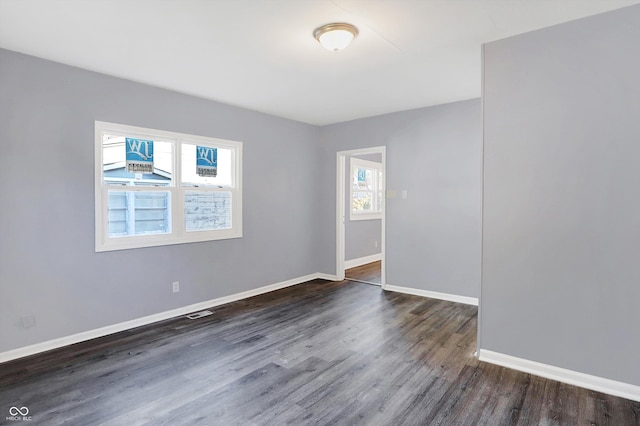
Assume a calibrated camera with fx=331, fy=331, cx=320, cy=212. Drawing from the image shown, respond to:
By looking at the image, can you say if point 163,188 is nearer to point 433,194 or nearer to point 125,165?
point 125,165

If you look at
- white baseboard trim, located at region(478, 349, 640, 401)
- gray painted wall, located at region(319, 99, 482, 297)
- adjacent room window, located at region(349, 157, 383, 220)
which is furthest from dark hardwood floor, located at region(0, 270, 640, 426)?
adjacent room window, located at region(349, 157, 383, 220)

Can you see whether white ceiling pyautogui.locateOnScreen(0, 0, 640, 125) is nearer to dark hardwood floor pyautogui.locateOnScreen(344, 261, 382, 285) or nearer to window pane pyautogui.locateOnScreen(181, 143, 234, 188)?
window pane pyautogui.locateOnScreen(181, 143, 234, 188)

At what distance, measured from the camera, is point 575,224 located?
8.07ft

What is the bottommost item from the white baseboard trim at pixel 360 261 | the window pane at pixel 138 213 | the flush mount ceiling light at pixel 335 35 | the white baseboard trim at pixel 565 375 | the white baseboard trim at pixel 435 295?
the white baseboard trim at pixel 565 375

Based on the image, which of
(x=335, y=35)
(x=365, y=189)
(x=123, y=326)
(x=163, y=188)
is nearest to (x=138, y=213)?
(x=163, y=188)

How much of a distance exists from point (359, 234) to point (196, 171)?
12.3ft

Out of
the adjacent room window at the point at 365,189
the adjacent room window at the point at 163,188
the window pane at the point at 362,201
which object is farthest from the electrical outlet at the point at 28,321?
the window pane at the point at 362,201

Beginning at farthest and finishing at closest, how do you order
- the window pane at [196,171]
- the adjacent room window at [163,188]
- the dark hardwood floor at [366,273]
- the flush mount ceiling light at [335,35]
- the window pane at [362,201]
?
the window pane at [362,201] < the dark hardwood floor at [366,273] < the window pane at [196,171] < the adjacent room window at [163,188] < the flush mount ceiling light at [335,35]

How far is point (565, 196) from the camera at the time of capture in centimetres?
250

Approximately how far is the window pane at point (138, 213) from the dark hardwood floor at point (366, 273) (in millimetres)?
3242

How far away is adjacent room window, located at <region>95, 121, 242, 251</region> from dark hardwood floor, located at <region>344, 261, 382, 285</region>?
7.68ft

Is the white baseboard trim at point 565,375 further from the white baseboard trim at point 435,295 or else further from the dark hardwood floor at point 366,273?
the dark hardwood floor at point 366,273

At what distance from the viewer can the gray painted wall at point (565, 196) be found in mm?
2289

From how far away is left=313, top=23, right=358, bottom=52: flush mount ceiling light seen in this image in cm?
245
